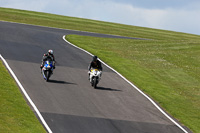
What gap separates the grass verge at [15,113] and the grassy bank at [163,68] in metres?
8.33

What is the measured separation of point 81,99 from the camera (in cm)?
2212

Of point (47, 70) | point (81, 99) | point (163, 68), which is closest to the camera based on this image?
point (81, 99)

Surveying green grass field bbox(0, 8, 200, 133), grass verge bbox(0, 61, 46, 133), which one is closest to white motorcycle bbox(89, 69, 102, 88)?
green grass field bbox(0, 8, 200, 133)

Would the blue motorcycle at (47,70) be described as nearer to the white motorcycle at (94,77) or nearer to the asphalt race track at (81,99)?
the asphalt race track at (81,99)

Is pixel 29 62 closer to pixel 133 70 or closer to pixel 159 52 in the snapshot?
pixel 133 70

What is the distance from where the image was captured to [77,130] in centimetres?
1741

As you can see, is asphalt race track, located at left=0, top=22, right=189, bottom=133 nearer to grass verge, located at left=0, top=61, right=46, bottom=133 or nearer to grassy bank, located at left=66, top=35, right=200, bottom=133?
grass verge, located at left=0, top=61, right=46, bottom=133

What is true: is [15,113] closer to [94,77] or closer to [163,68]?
[94,77]

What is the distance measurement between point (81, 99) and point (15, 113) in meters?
4.93

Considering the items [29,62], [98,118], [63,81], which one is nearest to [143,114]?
[98,118]

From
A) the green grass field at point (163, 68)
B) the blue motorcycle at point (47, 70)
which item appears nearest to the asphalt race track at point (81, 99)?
the blue motorcycle at point (47, 70)

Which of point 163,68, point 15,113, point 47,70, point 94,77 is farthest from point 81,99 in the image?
point 163,68

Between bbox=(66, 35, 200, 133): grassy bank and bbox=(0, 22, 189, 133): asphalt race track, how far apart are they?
1.47 meters

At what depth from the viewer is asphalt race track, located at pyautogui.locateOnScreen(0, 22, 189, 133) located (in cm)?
1869
